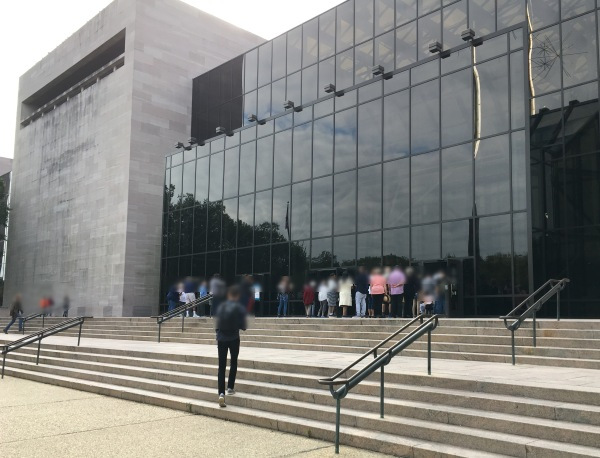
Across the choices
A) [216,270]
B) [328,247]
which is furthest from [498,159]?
[216,270]

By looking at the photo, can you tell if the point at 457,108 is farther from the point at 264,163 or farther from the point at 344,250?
the point at 264,163

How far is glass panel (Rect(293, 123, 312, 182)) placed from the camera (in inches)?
→ 983

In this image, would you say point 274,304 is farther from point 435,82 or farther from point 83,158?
point 83,158

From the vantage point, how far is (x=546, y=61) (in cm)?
1906

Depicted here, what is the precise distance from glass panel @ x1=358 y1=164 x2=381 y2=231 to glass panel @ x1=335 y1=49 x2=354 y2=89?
15.2 feet

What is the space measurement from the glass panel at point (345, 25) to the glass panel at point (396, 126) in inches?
182

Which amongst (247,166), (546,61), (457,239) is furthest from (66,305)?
(546,61)

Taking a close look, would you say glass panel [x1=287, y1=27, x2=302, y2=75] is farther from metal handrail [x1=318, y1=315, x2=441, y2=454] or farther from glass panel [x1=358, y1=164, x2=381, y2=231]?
metal handrail [x1=318, y1=315, x2=441, y2=454]

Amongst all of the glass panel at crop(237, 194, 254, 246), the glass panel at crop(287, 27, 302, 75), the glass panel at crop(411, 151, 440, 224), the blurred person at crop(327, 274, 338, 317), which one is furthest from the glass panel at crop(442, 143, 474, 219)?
the glass panel at crop(287, 27, 302, 75)

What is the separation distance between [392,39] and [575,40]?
23.8ft

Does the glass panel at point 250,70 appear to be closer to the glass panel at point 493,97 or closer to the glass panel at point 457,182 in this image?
the glass panel at point 457,182

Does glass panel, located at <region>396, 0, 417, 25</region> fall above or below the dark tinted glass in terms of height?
above

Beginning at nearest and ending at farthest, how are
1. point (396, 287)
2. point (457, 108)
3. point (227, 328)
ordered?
point (227, 328), point (396, 287), point (457, 108)

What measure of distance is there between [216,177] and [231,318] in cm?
2141
